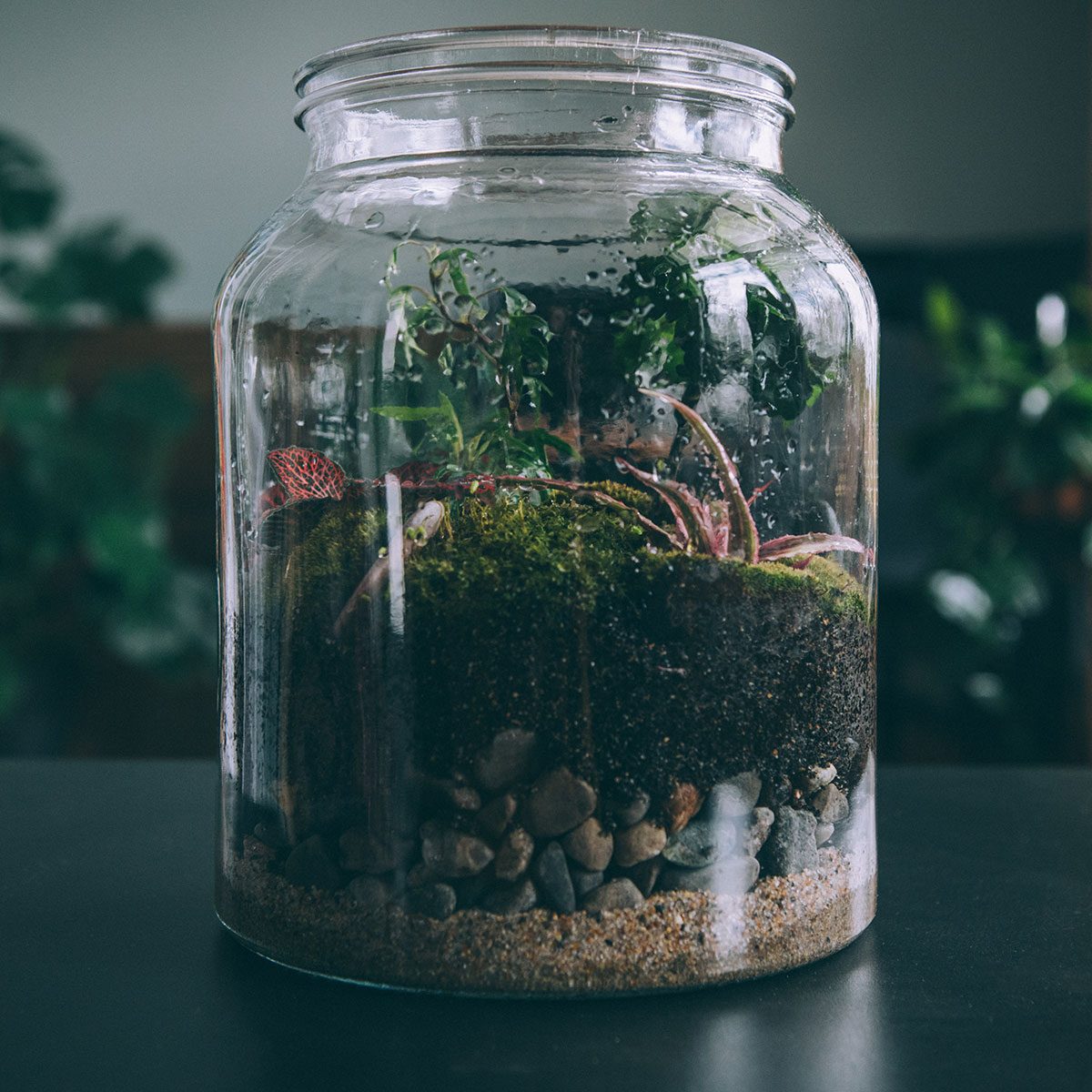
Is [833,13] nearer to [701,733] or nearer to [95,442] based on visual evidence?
[95,442]

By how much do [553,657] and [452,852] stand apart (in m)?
0.10

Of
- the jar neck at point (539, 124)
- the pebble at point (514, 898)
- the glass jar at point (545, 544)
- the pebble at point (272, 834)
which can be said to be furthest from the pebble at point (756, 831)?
the jar neck at point (539, 124)

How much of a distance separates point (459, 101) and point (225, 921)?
0.45m

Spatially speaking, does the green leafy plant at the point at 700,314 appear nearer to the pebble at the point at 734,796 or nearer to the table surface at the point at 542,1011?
the pebble at the point at 734,796

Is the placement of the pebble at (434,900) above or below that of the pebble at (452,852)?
below

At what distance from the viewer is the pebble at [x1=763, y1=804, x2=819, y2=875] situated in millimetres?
622

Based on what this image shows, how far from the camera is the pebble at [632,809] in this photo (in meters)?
0.58

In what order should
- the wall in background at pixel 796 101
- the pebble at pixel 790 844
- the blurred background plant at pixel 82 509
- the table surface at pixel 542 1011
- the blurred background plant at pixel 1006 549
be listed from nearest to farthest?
the table surface at pixel 542 1011 → the pebble at pixel 790 844 → the blurred background plant at pixel 1006 549 → the blurred background plant at pixel 82 509 → the wall in background at pixel 796 101

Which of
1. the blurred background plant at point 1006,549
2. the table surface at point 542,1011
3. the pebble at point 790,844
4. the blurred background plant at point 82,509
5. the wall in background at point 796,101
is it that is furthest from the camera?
the wall in background at point 796,101

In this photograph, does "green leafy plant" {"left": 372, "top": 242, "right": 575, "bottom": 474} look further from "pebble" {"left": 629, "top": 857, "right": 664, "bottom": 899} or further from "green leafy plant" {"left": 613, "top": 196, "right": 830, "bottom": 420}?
"pebble" {"left": 629, "top": 857, "right": 664, "bottom": 899}

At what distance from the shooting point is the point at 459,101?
0.65m

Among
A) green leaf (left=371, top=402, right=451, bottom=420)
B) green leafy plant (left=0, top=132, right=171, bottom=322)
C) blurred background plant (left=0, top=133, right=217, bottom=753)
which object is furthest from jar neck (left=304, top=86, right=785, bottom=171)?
green leafy plant (left=0, top=132, right=171, bottom=322)

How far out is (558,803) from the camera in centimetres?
57

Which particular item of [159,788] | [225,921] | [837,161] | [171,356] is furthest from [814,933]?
[837,161]
